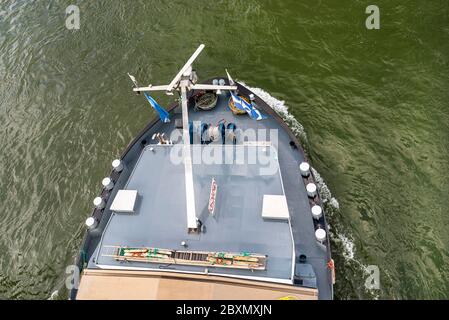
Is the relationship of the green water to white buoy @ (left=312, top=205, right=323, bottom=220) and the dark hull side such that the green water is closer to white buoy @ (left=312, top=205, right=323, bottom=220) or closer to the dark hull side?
the dark hull side

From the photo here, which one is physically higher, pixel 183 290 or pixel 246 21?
pixel 246 21

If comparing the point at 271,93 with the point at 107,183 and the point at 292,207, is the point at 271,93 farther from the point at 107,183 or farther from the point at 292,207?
the point at 107,183

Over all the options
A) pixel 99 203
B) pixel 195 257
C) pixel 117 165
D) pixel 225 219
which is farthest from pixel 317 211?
pixel 99 203

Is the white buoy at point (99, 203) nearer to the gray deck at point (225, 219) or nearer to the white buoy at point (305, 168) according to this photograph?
the gray deck at point (225, 219)

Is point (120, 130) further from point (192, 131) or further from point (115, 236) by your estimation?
point (115, 236)

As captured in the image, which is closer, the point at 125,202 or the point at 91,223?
the point at 125,202

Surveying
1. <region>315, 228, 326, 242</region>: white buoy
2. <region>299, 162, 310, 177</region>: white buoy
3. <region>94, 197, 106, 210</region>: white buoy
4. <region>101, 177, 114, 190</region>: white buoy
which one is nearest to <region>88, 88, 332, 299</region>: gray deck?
<region>315, 228, 326, 242</region>: white buoy

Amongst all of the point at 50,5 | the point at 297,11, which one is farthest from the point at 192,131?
the point at 50,5
